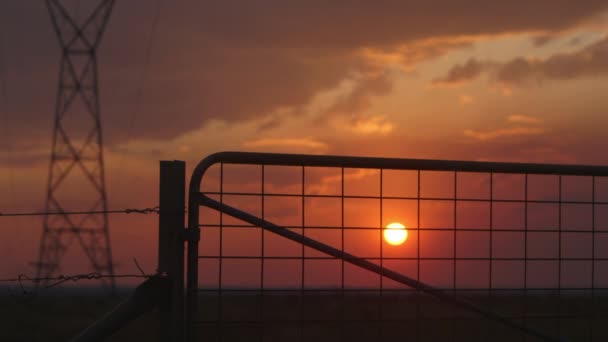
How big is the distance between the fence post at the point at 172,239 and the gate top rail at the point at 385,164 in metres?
0.09

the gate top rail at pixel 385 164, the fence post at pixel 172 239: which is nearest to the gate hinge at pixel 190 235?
the fence post at pixel 172 239

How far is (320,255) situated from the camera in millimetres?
4113

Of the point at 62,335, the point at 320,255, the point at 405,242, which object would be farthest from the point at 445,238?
the point at 62,335

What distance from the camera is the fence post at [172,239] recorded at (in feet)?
12.8

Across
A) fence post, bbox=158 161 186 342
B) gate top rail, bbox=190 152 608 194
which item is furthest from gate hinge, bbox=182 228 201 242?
gate top rail, bbox=190 152 608 194

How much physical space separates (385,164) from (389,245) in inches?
18.6

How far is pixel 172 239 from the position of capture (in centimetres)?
390

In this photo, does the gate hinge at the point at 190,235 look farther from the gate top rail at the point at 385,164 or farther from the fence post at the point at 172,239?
the gate top rail at the point at 385,164

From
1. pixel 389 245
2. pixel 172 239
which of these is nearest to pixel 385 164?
pixel 389 245

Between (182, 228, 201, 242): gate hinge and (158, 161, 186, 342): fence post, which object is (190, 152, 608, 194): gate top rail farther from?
(182, 228, 201, 242): gate hinge

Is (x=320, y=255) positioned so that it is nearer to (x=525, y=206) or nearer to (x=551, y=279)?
(x=525, y=206)

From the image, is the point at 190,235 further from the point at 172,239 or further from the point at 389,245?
the point at 389,245

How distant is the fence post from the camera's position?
12.8 feet

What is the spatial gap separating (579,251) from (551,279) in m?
0.25
